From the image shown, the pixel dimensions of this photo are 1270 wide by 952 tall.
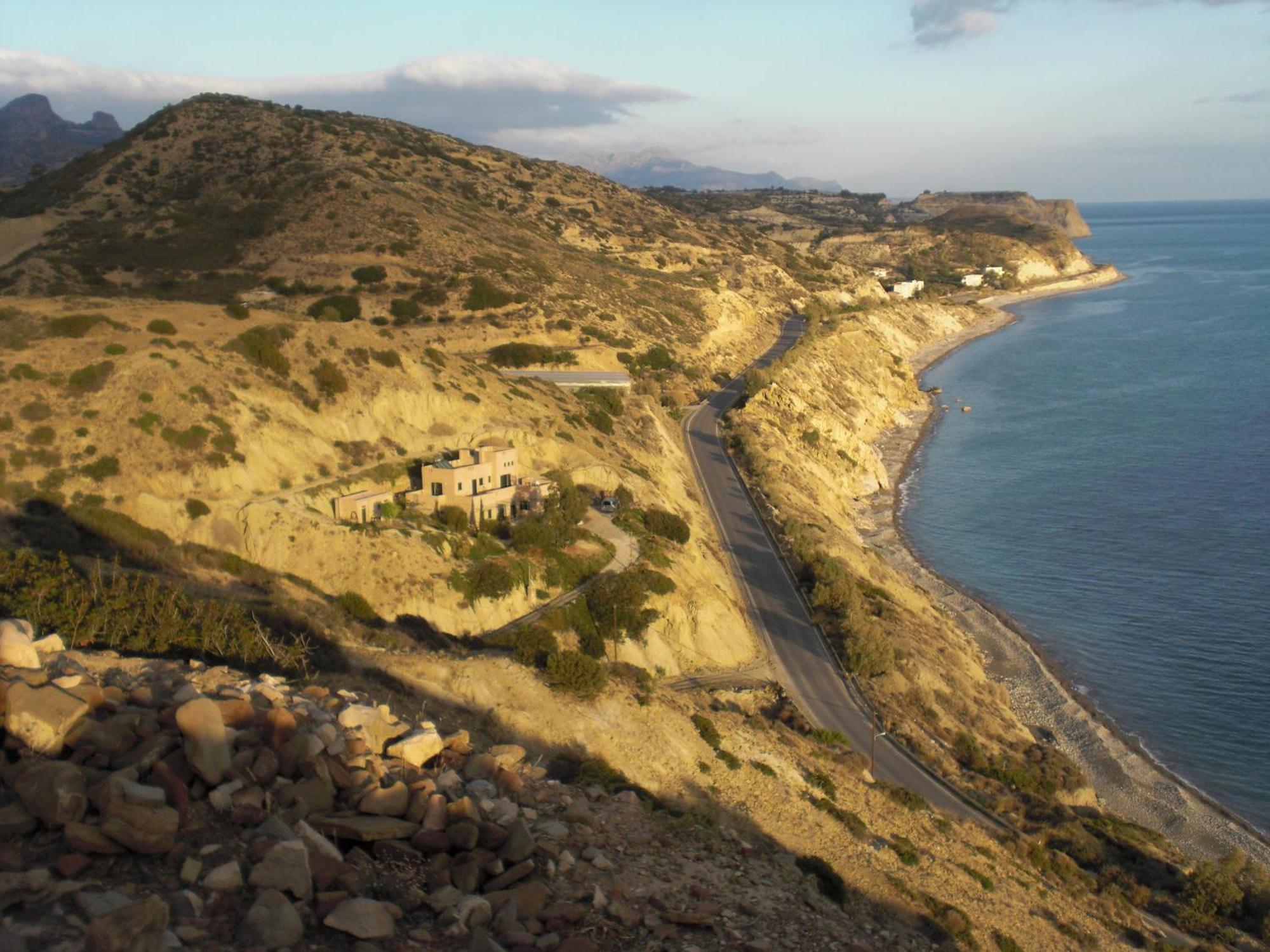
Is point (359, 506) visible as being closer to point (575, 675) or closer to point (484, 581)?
point (484, 581)

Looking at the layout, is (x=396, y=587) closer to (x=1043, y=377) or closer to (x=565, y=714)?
(x=565, y=714)

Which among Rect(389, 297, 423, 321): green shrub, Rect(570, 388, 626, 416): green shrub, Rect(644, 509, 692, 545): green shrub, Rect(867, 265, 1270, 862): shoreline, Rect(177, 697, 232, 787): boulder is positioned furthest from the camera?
Rect(389, 297, 423, 321): green shrub

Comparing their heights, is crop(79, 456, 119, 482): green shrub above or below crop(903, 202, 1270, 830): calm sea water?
above

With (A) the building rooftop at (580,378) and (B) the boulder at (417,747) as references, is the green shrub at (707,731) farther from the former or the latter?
(A) the building rooftop at (580,378)

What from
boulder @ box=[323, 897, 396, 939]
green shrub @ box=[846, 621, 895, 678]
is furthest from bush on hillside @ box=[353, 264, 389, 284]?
boulder @ box=[323, 897, 396, 939]

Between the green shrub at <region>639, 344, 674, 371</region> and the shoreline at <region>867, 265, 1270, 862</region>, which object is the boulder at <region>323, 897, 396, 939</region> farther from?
the green shrub at <region>639, 344, 674, 371</region>

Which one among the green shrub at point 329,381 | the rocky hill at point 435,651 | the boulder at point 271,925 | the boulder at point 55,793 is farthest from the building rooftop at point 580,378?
the boulder at point 271,925

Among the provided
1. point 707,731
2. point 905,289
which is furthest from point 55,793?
point 905,289
